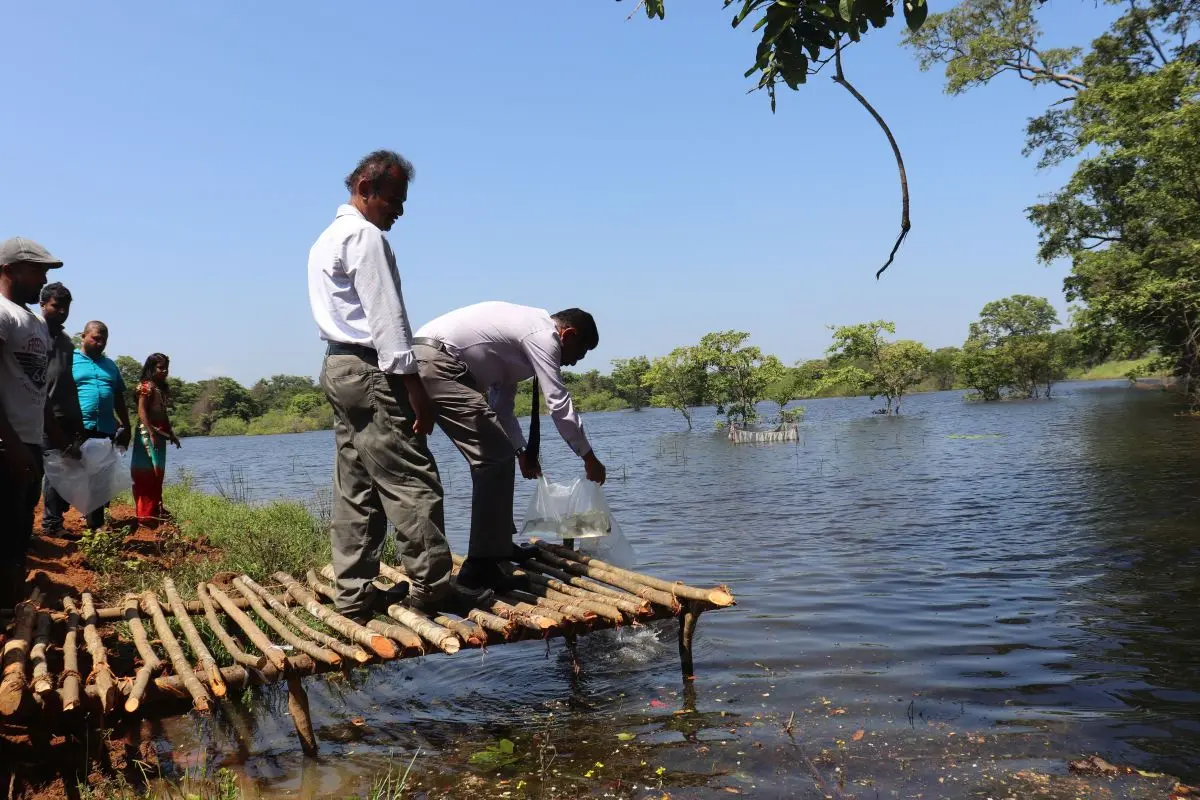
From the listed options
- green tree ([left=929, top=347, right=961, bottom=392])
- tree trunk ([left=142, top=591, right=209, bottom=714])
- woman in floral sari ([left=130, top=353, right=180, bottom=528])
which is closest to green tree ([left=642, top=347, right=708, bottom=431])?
woman in floral sari ([left=130, top=353, right=180, bottom=528])

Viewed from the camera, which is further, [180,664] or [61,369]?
[61,369]

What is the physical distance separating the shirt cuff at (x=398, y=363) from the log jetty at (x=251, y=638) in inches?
45.1

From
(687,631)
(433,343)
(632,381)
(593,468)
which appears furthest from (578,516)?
(632,381)

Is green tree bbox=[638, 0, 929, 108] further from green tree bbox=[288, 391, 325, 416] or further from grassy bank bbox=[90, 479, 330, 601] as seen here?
green tree bbox=[288, 391, 325, 416]

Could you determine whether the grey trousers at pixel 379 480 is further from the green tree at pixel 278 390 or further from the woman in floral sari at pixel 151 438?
the green tree at pixel 278 390

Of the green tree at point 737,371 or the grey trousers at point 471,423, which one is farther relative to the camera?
the green tree at point 737,371

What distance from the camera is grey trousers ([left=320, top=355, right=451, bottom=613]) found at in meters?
3.62

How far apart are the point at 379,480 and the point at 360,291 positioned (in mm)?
865

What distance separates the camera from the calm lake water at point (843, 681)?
3.53 metres

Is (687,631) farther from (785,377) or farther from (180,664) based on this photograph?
(785,377)

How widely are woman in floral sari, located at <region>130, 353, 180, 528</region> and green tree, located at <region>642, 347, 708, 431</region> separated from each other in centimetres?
2585

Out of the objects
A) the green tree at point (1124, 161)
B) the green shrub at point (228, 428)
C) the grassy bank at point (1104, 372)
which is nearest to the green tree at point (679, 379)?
Answer: the green tree at point (1124, 161)

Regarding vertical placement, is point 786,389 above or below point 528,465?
above

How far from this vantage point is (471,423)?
402 cm
